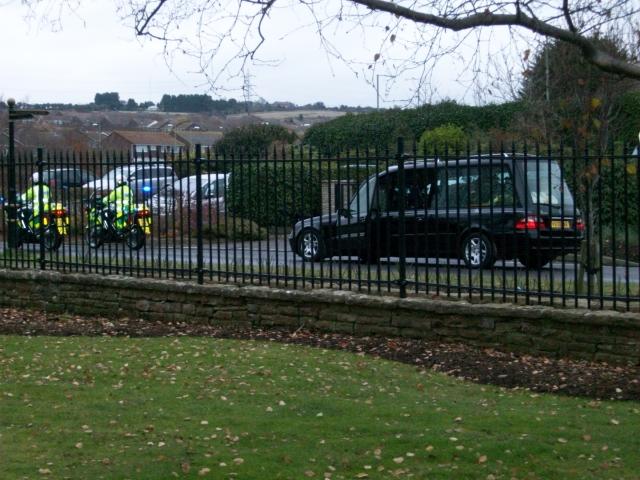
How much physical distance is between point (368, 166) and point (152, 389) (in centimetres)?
336

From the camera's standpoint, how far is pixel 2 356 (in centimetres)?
948

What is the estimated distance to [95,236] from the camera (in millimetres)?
Answer: 12453

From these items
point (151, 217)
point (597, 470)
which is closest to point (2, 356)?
point (151, 217)

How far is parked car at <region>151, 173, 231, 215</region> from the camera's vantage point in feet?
37.9

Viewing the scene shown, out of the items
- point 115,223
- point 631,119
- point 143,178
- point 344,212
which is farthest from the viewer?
point 631,119

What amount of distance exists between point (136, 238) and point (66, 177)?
4.88ft

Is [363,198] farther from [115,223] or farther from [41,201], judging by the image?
[41,201]

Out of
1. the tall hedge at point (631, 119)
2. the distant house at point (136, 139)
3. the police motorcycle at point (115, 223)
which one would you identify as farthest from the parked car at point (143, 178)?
the distant house at point (136, 139)

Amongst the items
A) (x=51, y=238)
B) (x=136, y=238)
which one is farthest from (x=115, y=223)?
(x=51, y=238)

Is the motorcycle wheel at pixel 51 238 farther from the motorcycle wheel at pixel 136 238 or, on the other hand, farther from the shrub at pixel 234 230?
the shrub at pixel 234 230

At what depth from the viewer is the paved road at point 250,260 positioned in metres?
9.86

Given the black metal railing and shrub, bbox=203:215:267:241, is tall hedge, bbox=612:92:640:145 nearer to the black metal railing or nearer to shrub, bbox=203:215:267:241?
the black metal railing

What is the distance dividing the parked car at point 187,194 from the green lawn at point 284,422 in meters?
2.67

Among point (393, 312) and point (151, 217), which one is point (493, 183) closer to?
point (393, 312)
